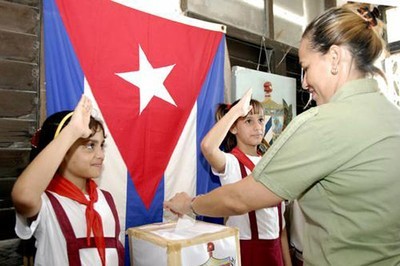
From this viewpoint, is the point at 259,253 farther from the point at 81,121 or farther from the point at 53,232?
the point at 81,121

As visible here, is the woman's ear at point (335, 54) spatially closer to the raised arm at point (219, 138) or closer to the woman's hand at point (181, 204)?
the woman's hand at point (181, 204)

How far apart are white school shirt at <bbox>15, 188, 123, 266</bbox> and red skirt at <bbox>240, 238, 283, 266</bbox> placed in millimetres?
894

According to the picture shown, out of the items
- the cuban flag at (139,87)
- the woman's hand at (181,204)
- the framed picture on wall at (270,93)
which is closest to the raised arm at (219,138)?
the cuban flag at (139,87)

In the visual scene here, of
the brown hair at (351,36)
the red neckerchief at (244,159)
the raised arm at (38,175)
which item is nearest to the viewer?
the brown hair at (351,36)

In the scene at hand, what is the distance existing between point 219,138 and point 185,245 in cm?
88

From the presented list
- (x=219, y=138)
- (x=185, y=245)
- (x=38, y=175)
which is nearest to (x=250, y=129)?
(x=219, y=138)

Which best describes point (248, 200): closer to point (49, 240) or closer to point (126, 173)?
point (49, 240)

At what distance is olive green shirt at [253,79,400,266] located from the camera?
3.25 ft

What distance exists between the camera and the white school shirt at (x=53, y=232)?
132 centimetres

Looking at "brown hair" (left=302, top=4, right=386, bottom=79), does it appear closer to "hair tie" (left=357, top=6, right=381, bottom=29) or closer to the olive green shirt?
"hair tie" (left=357, top=6, right=381, bottom=29)

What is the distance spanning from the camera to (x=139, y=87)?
209 centimetres

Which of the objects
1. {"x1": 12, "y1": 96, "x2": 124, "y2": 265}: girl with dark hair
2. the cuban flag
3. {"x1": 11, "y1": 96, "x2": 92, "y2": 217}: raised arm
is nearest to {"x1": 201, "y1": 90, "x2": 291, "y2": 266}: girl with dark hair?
the cuban flag

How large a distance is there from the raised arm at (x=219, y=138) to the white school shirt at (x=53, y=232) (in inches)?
35.2

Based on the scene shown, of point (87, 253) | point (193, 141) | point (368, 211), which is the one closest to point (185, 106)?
point (193, 141)
